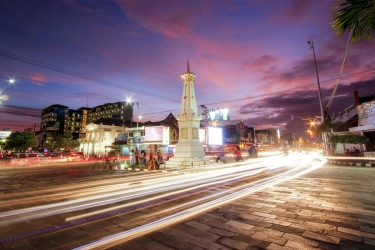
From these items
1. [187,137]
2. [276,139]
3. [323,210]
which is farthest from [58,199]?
[276,139]

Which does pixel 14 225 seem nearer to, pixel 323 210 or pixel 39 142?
pixel 323 210

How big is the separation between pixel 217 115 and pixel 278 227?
3315 cm

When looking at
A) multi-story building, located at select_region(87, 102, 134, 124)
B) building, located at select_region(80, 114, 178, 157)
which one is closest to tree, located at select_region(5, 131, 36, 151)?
building, located at select_region(80, 114, 178, 157)

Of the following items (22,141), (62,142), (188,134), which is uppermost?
(22,141)

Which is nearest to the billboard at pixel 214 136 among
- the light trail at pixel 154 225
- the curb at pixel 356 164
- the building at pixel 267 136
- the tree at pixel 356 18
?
the curb at pixel 356 164

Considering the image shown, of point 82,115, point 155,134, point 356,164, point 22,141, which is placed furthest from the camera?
point 82,115

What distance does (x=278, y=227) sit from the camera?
3816 millimetres

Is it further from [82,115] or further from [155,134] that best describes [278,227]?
[82,115]

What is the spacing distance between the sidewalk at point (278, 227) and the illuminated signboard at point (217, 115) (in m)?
30.4

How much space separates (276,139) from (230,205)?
119804mm

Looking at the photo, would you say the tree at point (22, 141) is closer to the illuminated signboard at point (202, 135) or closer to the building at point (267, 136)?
the illuminated signboard at point (202, 135)

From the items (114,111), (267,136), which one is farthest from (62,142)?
(267,136)

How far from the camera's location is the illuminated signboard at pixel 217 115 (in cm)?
3600

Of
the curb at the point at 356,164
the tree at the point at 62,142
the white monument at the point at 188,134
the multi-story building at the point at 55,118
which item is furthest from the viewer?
the multi-story building at the point at 55,118
